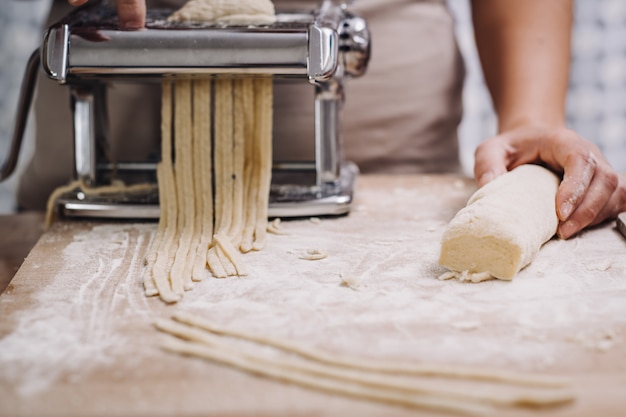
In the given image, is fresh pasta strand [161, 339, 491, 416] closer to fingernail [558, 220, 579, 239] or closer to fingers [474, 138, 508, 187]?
fingernail [558, 220, 579, 239]

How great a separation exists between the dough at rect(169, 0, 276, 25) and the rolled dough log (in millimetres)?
496

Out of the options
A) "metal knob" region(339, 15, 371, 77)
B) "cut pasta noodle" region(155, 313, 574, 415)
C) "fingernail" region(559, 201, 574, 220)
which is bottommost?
"cut pasta noodle" region(155, 313, 574, 415)

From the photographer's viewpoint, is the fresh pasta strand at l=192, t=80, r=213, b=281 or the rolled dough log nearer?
the rolled dough log

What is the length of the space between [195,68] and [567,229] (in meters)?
0.67

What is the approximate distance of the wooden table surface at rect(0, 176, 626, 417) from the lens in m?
0.72

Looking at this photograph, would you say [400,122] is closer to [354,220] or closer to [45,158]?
[354,220]

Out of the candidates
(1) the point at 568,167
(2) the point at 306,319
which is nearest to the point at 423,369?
(2) the point at 306,319

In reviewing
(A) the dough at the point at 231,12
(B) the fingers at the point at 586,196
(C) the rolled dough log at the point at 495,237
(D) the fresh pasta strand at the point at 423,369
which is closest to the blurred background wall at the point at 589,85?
(B) the fingers at the point at 586,196

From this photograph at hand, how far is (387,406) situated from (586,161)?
765 millimetres

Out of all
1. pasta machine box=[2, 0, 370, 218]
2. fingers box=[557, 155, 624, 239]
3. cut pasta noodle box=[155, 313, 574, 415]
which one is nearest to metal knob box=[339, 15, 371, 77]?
pasta machine box=[2, 0, 370, 218]

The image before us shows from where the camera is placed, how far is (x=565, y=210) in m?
1.23

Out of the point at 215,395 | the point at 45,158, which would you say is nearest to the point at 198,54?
the point at 215,395

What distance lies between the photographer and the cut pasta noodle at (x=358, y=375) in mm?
702

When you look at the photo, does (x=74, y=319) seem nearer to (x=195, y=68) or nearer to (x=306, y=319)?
(x=306, y=319)
